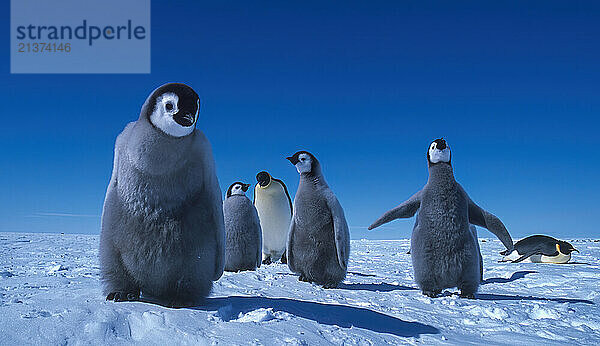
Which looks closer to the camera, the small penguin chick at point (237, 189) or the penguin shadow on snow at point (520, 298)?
the penguin shadow on snow at point (520, 298)

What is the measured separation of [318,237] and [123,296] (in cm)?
248

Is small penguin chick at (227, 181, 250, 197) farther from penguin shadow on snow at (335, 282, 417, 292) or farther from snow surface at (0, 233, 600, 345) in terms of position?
penguin shadow on snow at (335, 282, 417, 292)

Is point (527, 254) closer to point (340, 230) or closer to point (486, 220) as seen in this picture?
point (486, 220)

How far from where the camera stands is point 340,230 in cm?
488

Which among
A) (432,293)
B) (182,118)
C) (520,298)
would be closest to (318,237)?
(432,293)

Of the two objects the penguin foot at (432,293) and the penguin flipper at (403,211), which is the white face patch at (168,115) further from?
the penguin foot at (432,293)

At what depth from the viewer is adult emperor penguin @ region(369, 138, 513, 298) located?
14.8 feet

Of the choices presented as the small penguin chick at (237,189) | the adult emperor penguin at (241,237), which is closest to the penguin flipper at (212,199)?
the adult emperor penguin at (241,237)

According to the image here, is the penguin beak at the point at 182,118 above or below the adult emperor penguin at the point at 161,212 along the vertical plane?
above

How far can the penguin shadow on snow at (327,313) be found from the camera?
9.46 feet

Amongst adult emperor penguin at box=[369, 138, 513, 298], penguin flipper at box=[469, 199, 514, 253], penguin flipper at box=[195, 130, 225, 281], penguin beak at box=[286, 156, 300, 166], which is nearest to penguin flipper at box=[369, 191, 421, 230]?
adult emperor penguin at box=[369, 138, 513, 298]

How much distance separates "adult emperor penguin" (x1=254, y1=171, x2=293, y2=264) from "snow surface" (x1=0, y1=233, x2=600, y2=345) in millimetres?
2571

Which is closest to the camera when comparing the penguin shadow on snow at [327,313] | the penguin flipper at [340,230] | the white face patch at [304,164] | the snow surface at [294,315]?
the snow surface at [294,315]

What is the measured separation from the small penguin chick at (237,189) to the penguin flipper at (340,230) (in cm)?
207
